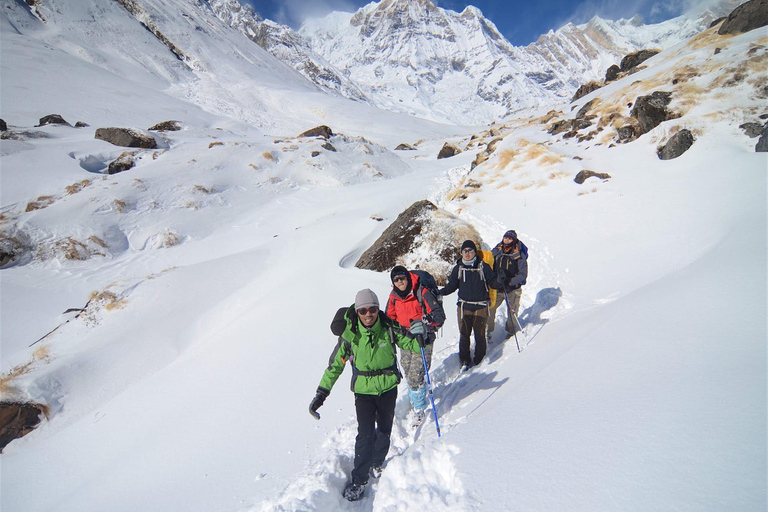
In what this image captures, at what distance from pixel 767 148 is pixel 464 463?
1099 cm

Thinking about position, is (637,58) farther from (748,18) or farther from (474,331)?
(474,331)

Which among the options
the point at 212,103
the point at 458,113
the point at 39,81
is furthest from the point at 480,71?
the point at 39,81

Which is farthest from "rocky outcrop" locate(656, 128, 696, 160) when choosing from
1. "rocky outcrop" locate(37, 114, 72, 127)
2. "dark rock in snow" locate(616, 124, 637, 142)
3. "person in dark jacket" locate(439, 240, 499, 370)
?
"rocky outcrop" locate(37, 114, 72, 127)

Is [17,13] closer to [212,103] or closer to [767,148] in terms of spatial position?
[212,103]

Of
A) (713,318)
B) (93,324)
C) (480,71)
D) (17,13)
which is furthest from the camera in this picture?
(480,71)

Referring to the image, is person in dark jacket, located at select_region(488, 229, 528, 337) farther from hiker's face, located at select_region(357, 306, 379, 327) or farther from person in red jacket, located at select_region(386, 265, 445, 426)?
hiker's face, located at select_region(357, 306, 379, 327)

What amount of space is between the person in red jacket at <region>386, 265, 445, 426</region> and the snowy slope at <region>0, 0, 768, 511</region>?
1.39 ft

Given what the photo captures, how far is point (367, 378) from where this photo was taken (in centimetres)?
329

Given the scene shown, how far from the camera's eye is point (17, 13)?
3559cm

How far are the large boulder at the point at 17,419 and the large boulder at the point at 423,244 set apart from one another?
6.83 metres

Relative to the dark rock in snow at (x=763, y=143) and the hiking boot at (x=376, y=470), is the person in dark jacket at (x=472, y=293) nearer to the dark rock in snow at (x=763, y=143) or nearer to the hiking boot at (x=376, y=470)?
the hiking boot at (x=376, y=470)

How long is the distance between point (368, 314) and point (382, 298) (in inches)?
170

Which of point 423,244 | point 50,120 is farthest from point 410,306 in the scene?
point 50,120

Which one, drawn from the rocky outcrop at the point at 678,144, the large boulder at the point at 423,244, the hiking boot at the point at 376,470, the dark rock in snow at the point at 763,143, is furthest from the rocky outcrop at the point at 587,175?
the hiking boot at the point at 376,470
